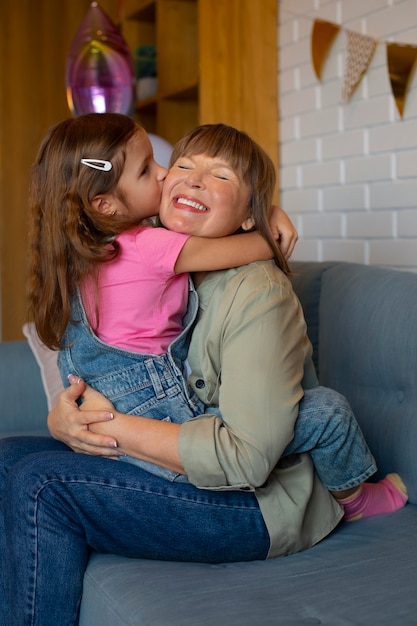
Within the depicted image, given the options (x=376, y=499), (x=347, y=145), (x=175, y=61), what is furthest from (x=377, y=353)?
(x=175, y=61)

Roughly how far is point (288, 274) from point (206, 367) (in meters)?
0.24

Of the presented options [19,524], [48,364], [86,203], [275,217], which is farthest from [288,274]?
[48,364]

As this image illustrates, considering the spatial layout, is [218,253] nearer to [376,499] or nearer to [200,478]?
[200,478]

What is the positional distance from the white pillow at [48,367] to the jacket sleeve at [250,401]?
917 millimetres

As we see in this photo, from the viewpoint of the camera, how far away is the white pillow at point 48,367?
2.29 meters

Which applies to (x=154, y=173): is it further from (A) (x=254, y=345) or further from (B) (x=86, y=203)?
(A) (x=254, y=345)

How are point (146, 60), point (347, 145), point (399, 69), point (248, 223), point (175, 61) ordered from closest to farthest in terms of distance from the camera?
point (248, 223) < point (399, 69) < point (347, 145) < point (175, 61) < point (146, 60)

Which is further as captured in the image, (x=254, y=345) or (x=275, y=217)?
(x=275, y=217)

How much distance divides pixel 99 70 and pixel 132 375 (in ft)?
5.33

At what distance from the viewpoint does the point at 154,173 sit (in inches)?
64.9

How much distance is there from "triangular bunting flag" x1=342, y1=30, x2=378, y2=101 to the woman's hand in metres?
1.61

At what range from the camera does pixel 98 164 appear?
156 cm

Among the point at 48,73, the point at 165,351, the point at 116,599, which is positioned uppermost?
the point at 48,73

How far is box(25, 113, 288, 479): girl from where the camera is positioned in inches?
60.3
